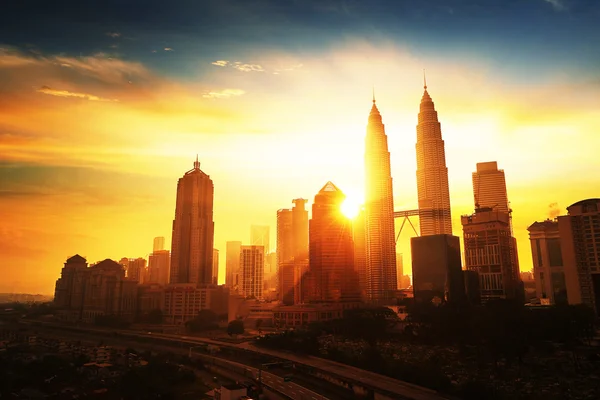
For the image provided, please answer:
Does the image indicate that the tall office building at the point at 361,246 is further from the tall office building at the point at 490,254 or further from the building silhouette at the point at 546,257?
the building silhouette at the point at 546,257

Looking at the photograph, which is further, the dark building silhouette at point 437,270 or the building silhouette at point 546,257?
the building silhouette at point 546,257

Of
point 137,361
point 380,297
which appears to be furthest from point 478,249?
point 137,361

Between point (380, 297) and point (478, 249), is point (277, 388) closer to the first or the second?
point (478, 249)

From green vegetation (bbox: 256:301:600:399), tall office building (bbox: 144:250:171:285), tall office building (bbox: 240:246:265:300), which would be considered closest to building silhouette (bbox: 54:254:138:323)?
tall office building (bbox: 240:246:265:300)

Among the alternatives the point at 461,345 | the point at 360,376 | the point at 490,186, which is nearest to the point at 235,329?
the point at 461,345

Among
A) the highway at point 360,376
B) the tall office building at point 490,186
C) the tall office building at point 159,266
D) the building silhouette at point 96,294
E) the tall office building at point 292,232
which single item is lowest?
the highway at point 360,376

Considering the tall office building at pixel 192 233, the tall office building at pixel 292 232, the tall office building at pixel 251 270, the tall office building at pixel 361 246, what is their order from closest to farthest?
the tall office building at pixel 192 233 < the tall office building at pixel 251 270 < the tall office building at pixel 361 246 < the tall office building at pixel 292 232

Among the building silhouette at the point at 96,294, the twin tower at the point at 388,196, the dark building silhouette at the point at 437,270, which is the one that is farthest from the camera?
the twin tower at the point at 388,196

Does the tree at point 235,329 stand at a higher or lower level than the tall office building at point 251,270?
lower

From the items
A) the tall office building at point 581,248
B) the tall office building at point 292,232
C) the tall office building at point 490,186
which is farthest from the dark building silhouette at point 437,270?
the tall office building at point 490,186

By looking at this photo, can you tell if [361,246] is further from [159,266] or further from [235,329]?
[159,266]
